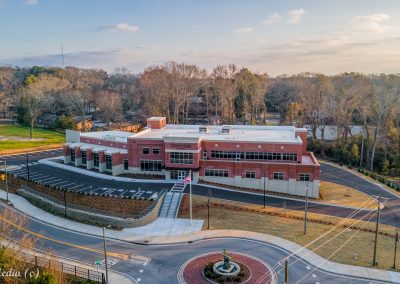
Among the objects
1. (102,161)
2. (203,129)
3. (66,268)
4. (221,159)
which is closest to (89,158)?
(102,161)

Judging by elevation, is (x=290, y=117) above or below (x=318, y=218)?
above

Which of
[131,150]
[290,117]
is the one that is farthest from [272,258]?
[290,117]

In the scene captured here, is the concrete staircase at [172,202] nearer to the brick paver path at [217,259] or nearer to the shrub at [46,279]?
the brick paver path at [217,259]

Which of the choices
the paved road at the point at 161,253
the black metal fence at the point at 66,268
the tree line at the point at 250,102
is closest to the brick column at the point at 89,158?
the paved road at the point at 161,253

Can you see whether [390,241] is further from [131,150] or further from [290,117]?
[290,117]

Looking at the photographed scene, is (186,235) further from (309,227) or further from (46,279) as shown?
(46,279)

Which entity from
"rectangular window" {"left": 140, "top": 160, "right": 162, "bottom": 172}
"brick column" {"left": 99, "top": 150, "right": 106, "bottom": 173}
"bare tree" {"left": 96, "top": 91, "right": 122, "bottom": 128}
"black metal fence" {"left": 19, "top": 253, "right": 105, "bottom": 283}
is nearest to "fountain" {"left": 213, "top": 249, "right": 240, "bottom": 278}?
"black metal fence" {"left": 19, "top": 253, "right": 105, "bottom": 283}
